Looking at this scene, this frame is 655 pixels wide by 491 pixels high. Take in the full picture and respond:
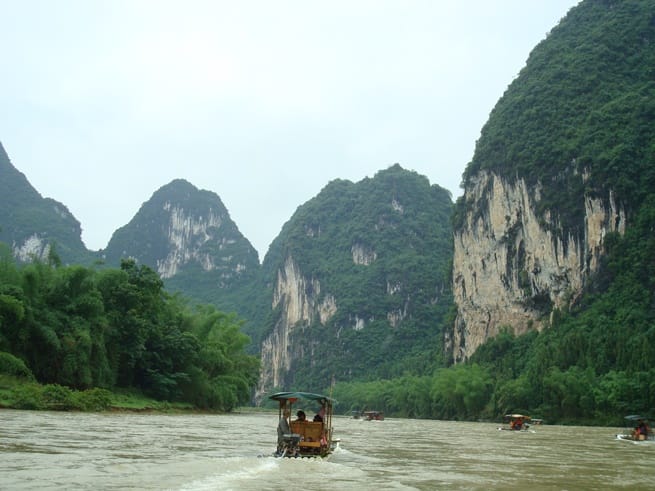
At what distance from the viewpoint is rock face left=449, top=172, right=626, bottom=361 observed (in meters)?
59.6

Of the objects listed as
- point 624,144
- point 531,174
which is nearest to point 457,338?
point 531,174

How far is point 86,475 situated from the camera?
9.07m

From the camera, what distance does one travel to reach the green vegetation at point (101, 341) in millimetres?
24469

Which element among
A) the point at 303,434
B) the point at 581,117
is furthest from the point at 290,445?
the point at 581,117

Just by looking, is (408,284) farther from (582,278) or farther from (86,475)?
(86,475)

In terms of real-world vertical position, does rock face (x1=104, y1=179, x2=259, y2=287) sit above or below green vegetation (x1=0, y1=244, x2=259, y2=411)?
above

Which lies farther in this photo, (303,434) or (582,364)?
(582,364)

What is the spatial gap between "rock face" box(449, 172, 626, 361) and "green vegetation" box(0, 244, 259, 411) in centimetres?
3139

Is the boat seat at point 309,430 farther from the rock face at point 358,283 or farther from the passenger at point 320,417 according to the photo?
the rock face at point 358,283

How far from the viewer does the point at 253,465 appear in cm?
1148

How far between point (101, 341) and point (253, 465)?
18310 millimetres

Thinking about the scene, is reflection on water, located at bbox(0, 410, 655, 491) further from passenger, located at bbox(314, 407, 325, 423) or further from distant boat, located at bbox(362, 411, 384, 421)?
distant boat, located at bbox(362, 411, 384, 421)

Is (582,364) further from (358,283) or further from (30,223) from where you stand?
(30,223)

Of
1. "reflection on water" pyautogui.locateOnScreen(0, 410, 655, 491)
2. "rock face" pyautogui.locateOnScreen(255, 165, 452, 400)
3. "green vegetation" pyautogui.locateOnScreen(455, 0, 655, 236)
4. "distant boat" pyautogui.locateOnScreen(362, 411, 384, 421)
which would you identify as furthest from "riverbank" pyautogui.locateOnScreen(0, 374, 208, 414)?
"rock face" pyautogui.locateOnScreen(255, 165, 452, 400)
